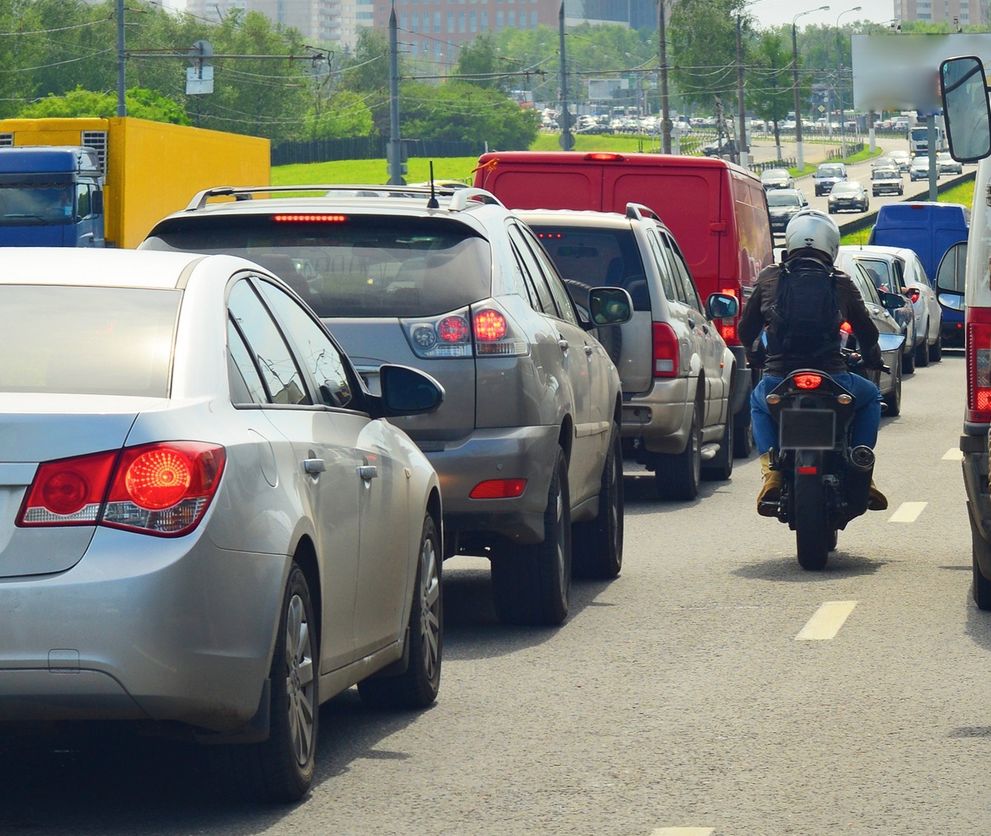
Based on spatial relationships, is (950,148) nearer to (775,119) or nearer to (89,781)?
(89,781)

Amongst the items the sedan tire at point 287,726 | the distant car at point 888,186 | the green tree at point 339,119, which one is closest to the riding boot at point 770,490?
the sedan tire at point 287,726

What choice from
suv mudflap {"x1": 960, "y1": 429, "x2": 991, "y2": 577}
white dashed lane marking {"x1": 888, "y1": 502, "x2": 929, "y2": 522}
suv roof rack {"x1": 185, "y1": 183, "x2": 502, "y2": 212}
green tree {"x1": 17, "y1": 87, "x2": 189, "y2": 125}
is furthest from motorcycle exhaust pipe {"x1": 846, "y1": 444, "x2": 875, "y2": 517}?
green tree {"x1": 17, "y1": 87, "x2": 189, "y2": 125}

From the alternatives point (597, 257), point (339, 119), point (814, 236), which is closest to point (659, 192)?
point (597, 257)

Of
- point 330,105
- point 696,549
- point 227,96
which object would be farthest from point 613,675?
point 330,105

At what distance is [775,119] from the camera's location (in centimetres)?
16450

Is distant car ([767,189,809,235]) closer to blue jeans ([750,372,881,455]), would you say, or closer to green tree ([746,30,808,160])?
green tree ([746,30,808,160])

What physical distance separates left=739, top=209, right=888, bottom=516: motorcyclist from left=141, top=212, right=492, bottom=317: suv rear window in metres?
2.90

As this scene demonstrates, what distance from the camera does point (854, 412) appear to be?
11586 millimetres

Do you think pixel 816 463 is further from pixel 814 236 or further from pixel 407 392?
pixel 407 392

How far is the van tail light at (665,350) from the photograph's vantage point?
14758 mm

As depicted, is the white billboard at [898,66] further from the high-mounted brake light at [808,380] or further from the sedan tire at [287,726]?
the sedan tire at [287,726]

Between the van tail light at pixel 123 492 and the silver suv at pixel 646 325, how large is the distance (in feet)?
29.4

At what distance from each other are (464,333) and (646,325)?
19.4 ft

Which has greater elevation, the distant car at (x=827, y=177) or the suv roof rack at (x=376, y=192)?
the distant car at (x=827, y=177)
